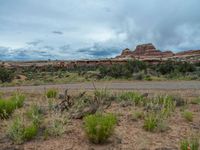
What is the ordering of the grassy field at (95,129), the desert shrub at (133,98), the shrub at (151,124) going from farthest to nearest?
the desert shrub at (133,98), the shrub at (151,124), the grassy field at (95,129)

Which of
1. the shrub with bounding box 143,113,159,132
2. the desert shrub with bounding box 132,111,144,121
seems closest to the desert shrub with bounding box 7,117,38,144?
the shrub with bounding box 143,113,159,132

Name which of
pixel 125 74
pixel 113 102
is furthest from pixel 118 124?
pixel 125 74

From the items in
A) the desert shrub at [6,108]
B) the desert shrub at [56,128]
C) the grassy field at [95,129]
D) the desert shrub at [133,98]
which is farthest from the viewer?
the desert shrub at [133,98]

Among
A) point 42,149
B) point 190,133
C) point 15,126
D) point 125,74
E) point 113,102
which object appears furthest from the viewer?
point 125,74

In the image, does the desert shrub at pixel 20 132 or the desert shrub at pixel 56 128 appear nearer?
the desert shrub at pixel 20 132

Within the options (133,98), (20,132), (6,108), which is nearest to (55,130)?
(20,132)

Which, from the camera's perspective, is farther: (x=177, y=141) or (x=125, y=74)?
(x=125, y=74)

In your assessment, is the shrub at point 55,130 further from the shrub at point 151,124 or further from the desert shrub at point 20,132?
the shrub at point 151,124

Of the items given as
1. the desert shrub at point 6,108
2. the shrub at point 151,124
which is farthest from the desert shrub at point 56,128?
the shrub at point 151,124

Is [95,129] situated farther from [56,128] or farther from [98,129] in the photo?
[56,128]

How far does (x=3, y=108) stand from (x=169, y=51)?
618 feet

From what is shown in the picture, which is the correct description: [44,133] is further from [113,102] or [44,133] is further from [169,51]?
[169,51]

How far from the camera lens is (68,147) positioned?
8.47 meters

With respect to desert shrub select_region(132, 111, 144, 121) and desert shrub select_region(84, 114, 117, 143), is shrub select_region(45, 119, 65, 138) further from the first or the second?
desert shrub select_region(132, 111, 144, 121)
